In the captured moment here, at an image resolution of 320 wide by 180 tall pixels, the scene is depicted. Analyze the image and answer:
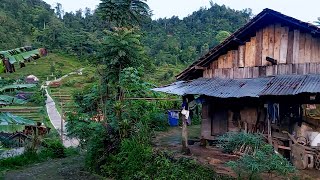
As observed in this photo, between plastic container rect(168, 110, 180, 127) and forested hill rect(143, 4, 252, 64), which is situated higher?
forested hill rect(143, 4, 252, 64)

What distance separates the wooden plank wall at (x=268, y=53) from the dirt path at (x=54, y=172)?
5979 mm

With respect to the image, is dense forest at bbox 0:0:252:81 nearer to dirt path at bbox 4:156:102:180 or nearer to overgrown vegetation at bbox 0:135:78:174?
overgrown vegetation at bbox 0:135:78:174

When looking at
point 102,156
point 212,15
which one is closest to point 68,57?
point 212,15

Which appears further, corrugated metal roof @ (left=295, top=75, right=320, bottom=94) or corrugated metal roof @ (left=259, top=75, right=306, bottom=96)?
corrugated metal roof @ (left=259, top=75, right=306, bottom=96)

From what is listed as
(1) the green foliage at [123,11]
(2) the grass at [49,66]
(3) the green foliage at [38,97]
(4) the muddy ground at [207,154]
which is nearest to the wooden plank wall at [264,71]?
(4) the muddy ground at [207,154]

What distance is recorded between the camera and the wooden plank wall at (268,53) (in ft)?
32.0

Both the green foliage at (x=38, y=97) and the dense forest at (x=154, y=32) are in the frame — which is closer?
the green foliage at (x=38, y=97)

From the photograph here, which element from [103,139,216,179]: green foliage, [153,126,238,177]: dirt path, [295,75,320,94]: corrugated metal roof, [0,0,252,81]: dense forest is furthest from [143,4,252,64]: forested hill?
[103,139,216,179]: green foliage

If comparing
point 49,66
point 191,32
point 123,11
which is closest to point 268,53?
point 123,11

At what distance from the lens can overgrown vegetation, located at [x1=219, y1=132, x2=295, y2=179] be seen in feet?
23.8

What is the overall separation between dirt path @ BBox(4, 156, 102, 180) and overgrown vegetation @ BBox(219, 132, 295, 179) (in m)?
4.77

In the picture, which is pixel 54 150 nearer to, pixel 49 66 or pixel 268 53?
pixel 268 53

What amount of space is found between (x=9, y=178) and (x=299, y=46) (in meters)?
10.8

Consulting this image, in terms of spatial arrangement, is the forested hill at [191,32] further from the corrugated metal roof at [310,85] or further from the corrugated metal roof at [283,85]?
the corrugated metal roof at [310,85]
